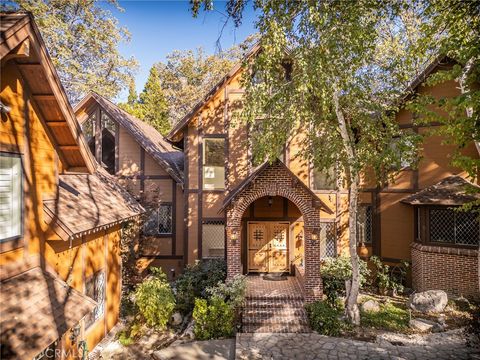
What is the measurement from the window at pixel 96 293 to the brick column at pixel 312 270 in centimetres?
674

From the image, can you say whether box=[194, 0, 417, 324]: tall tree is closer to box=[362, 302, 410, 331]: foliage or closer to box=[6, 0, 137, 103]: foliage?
box=[362, 302, 410, 331]: foliage

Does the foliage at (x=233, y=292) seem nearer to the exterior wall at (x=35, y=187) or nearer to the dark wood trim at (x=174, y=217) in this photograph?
the exterior wall at (x=35, y=187)

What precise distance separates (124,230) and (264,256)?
249 inches

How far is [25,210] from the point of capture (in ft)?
19.2

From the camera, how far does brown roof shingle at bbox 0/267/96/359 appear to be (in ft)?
14.9

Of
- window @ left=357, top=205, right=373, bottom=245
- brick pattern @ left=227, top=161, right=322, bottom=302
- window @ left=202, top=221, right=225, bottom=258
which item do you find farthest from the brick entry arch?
window @ left=357, top=205, right=373, bottom=245

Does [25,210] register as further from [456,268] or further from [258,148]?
[456,268]

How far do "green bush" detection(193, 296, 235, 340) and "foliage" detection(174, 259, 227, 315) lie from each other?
1.73 m

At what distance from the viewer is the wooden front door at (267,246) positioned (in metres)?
14.0

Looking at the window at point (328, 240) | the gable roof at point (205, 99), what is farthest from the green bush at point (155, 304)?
the window at point (328, 240)

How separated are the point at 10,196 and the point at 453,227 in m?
14.9

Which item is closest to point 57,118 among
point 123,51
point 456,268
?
point 456,268

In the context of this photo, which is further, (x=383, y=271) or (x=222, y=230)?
(x=222, y=230)

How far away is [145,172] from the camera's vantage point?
1554 cm
